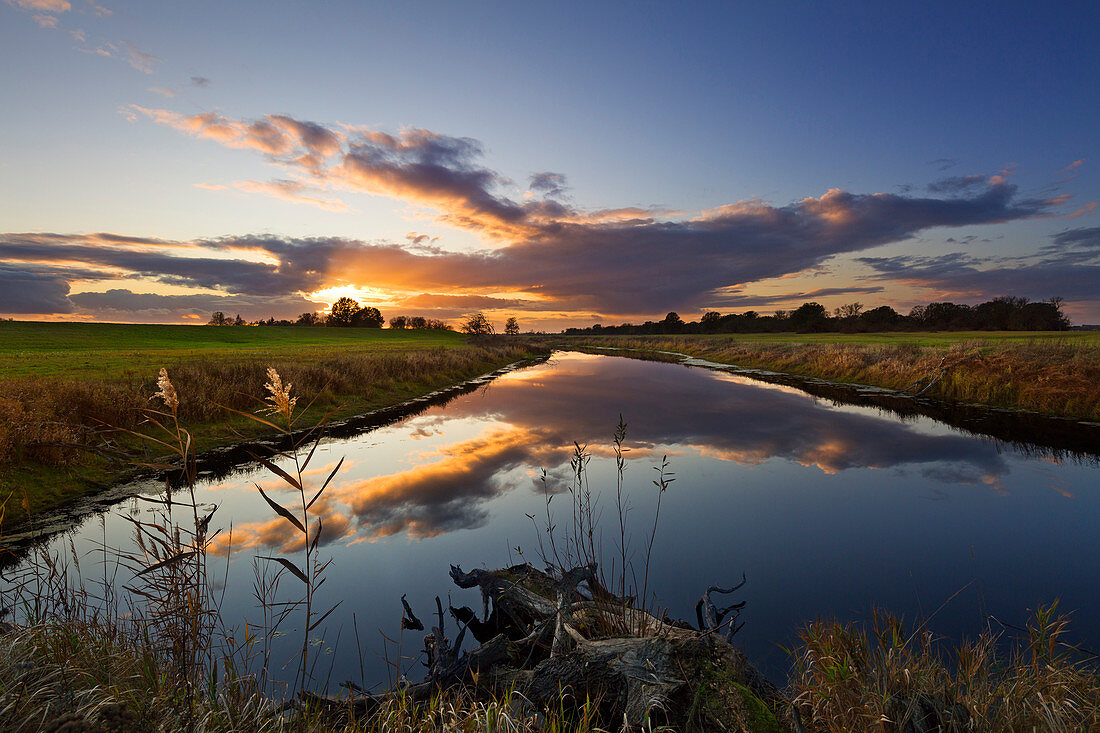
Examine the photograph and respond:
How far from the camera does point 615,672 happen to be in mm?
3520

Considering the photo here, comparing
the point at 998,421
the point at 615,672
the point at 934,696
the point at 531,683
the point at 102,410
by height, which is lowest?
the point at 998,421

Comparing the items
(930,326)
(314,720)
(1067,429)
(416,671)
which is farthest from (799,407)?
(930,326)

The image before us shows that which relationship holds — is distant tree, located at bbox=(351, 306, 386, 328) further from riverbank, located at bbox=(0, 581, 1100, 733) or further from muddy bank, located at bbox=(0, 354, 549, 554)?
riverbank, located at bbox=(0, 581, 1100, 733)

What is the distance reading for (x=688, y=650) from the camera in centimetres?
380

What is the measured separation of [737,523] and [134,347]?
5740 cm

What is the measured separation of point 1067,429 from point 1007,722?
63.2 ft

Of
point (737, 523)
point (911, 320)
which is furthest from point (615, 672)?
point (911, 320)

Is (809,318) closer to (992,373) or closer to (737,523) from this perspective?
(992,373)

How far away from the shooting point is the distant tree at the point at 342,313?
129 metres

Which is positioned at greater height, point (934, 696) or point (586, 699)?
point (934, 696)

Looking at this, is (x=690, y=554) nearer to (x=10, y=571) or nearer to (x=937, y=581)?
(x=937, y=581)

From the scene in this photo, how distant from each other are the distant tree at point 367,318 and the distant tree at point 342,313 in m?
0.86

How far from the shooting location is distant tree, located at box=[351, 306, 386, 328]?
131500 millimetres

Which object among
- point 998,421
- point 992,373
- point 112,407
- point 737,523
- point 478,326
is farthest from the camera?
point 478,326
